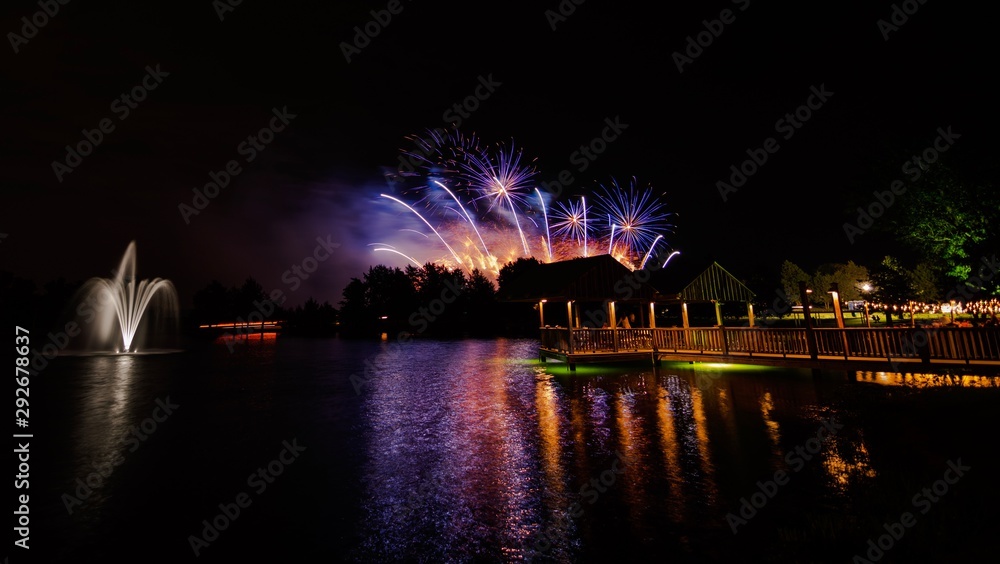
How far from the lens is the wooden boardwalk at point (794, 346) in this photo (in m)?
13.8

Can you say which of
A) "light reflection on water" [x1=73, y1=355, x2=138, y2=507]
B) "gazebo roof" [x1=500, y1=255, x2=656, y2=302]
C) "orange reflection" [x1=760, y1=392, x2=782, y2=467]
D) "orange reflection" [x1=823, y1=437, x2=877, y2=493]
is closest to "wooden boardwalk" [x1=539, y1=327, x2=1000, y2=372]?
"gazebo roof" [x1=500, y1=255, x2=656, y2=302]

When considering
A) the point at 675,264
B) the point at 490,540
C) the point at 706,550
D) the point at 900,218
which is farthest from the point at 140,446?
the point at 900,218

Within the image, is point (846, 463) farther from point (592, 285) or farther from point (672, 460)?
point (592, 285)

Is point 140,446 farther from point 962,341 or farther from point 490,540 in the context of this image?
point 962,341

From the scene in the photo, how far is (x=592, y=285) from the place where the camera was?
2584 centimetres

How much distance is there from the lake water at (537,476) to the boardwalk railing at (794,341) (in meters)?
1.20

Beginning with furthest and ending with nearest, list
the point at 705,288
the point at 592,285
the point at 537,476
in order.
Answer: the point at 705,288
the point at 592,285
the point at 537,476

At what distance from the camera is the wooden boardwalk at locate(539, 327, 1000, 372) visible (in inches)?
544

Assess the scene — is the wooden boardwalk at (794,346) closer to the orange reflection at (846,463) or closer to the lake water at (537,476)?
the lake water at (537,476)

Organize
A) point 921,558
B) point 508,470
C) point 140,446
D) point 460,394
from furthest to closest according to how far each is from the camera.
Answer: point 460,394
point 140,446
point 508,470
point 921,558

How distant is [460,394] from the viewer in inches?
706

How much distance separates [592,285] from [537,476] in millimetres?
18459

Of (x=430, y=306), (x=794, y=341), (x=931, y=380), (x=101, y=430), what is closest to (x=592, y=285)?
(x=794, y=341)

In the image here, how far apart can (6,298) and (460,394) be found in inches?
5183
